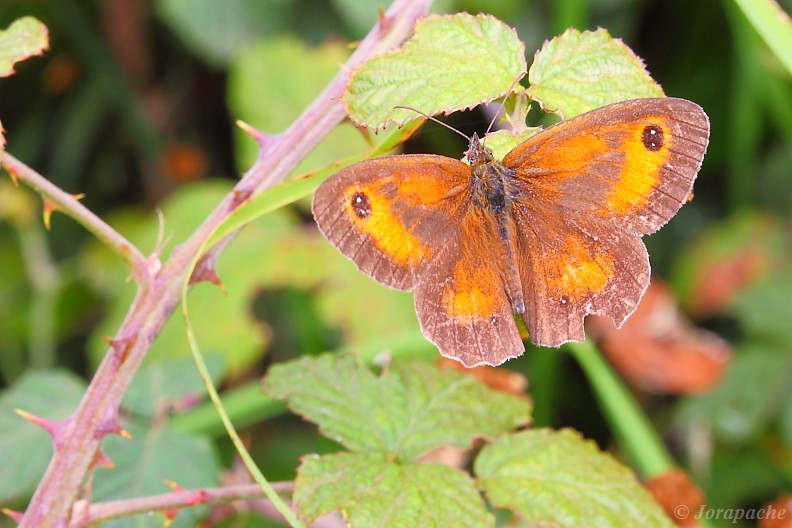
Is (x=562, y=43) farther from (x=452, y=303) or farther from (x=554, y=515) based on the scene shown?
(x=554, y=515)

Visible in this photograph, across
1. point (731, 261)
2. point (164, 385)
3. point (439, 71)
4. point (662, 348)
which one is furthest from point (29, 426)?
point (731, 261)

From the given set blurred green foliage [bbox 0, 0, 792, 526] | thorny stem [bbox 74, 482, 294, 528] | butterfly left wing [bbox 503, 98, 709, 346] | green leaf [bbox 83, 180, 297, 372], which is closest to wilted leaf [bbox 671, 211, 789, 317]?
blurred green foliage [bbox 0, 0, 792, 526]

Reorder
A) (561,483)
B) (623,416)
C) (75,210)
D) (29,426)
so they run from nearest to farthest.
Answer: (75,210) → (561,483) → (29,426) → (623,416)

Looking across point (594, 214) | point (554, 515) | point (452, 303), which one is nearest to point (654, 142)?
point (594, 214)

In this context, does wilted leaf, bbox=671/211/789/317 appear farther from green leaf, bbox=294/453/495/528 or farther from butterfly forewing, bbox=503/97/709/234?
green leaf, bbox=294/453/495/528

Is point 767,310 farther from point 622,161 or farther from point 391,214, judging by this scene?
point 391,214

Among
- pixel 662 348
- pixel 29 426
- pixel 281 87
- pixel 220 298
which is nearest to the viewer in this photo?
pixel 29 426
